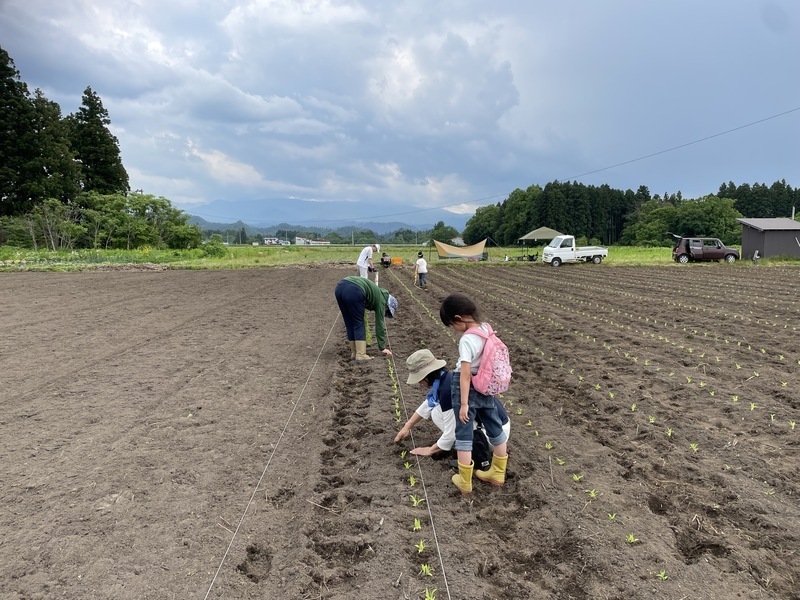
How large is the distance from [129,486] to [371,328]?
235 inches

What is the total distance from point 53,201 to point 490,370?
3790 cm

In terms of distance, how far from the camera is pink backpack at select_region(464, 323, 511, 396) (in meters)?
2.93

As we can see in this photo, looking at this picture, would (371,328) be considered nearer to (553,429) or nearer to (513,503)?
(553,429)

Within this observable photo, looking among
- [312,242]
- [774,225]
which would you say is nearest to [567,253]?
[774,225]

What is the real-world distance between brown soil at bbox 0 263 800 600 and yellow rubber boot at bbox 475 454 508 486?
0.31 ft

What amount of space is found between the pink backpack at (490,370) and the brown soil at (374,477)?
82 cm

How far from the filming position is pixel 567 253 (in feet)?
90.9

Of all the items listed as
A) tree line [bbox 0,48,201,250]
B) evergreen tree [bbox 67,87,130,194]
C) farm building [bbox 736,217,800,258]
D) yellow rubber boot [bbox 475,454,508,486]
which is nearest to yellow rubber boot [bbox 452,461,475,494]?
yellow rubber boot [bbox 475,454,508,486]

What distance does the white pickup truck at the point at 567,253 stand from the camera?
27.6 meters

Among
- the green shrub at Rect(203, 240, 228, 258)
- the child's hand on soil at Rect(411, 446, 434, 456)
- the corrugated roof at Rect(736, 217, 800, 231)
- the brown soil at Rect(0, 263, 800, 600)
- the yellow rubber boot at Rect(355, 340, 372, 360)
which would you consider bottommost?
the brown soil at Rect(0, 263, 800, 600)

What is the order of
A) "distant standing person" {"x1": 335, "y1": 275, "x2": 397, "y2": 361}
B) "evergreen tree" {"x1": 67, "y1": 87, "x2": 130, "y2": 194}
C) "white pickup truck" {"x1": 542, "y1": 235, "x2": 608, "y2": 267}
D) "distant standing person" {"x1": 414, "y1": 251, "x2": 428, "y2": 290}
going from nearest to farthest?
"distant standing person" {"x1": 335, "y1": 275, "x2": 397, "y2": 361} → "distant standing person" {"x1": 414, "y1": 251, "x2": 428, "y2": 290} → "white pickup truck" {"x1": 542, "y1": 235, "x2": 608, "y2": 267} → "evergreen tree" {"x1": 67, "y1": 87, "x2": 130, "y2": 194}

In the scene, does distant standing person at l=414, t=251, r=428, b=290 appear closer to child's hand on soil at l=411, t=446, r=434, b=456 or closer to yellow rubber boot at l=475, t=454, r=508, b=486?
child's hand on soil at l=411, t=446, r=434, b=456

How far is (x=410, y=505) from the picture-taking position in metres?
3.04

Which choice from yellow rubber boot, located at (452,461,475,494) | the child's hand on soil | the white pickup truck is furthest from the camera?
the white pickup truck
